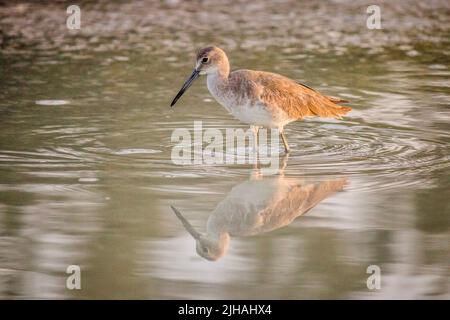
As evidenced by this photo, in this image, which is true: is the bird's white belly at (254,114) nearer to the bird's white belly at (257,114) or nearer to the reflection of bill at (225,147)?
the bird's white belly at (257,114)

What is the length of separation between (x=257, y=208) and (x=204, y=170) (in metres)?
1.30

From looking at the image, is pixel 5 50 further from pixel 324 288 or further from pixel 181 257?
pixel 324 288

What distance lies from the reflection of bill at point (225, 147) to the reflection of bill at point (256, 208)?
0.66m

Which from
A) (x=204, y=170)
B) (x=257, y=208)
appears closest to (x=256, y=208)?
(x=257, y=208)

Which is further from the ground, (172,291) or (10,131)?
(10,131)

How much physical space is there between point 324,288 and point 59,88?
6940 millimetres

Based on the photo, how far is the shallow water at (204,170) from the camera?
262 inches

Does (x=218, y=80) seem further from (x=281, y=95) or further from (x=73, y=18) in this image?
(x=73, y=18)

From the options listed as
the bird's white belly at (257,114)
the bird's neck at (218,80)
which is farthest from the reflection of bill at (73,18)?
the bird's white belly at (257,114)

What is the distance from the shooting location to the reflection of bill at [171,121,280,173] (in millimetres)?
9633

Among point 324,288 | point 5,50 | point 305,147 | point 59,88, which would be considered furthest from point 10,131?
point 324,288

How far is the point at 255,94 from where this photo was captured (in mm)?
9891

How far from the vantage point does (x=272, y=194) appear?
8.45 m

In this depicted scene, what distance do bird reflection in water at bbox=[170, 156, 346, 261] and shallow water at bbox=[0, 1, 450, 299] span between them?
0.03 m
